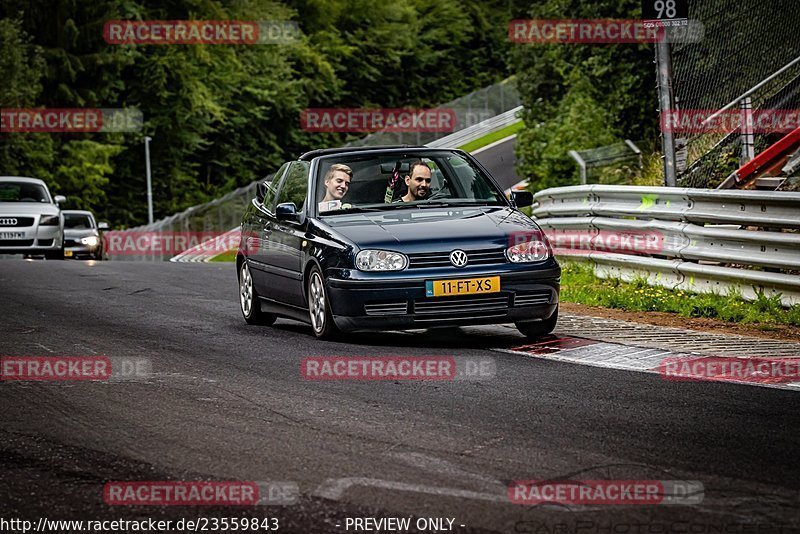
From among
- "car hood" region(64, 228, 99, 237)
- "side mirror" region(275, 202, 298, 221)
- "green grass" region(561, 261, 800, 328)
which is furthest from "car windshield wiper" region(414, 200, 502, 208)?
"car hood" region(64, 228, 99, 237)

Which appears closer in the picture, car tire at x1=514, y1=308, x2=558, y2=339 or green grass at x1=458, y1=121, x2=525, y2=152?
car tire at x1=514, y1=308, x2=558, y2=339

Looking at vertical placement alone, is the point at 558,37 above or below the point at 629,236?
above

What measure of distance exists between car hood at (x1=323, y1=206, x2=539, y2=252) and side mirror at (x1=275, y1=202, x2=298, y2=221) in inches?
16.8

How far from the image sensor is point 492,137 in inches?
2441

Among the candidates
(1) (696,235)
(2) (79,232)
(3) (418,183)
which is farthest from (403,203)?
(2) (79,232)

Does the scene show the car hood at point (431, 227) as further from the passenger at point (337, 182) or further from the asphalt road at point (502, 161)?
the asphalt road at point (502, 161)

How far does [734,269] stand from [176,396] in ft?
20.8

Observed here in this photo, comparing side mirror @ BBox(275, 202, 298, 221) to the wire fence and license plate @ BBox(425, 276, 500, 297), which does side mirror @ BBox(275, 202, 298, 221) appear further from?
the wire fence

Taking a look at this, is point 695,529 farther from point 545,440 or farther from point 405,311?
point 405,311

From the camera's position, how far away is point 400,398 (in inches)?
321

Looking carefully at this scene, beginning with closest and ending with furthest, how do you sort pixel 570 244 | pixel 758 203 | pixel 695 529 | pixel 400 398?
pixel 695 529 < pixel 400 398 < pixel 758 203 < pixel 570 244

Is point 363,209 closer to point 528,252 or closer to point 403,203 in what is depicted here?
point 403,203

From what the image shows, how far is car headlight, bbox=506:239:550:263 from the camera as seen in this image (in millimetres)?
10695

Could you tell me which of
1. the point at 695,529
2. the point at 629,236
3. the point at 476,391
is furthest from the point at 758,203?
the point at 695,529
